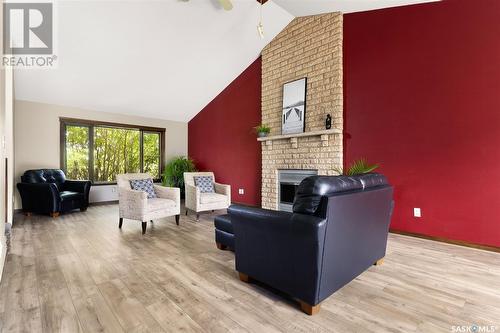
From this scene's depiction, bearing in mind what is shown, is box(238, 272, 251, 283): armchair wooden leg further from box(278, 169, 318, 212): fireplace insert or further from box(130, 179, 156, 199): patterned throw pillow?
box(278, 169, 318, 212): fireplace insert

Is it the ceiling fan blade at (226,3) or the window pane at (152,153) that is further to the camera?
the window pane at (152,153)

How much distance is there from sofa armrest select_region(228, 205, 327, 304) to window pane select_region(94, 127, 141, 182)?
5124 mm

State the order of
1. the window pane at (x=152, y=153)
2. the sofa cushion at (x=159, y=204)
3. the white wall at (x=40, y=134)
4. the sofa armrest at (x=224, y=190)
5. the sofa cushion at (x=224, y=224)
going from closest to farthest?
the sofa cushion at (x=224, y=224)
the sofa cushion at (x=159, y=204)
the sofa armrest at (x=224, y=190)
the white wall at (x=40, y=134)
the window pane at (x=152, y=153)

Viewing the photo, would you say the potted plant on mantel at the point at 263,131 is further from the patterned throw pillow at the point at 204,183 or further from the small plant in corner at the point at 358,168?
the small plant in corner at the point at 358,168

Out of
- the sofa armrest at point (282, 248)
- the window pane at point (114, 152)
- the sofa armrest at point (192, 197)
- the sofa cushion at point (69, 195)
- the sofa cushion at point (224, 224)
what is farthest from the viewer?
the window pane at point (114, 152)

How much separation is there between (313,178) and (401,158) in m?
2.51

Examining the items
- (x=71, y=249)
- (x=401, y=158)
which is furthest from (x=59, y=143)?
(x=401, y=158)

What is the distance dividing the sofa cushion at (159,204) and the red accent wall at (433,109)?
2.97 metres

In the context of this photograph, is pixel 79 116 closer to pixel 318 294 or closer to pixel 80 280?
pixel 80 280

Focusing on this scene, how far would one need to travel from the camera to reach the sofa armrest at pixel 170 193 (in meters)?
3.88

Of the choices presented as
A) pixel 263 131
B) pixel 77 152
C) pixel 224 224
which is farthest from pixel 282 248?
pixel 77 152

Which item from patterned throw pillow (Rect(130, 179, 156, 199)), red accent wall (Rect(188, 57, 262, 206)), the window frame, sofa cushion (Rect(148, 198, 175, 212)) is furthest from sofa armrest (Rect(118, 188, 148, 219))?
the window frame

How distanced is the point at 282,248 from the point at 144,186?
2.96 meters

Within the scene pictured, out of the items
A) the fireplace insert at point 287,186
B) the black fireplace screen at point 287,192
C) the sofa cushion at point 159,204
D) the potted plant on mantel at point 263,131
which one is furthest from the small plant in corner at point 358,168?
the sofa cushion at point 159,204
